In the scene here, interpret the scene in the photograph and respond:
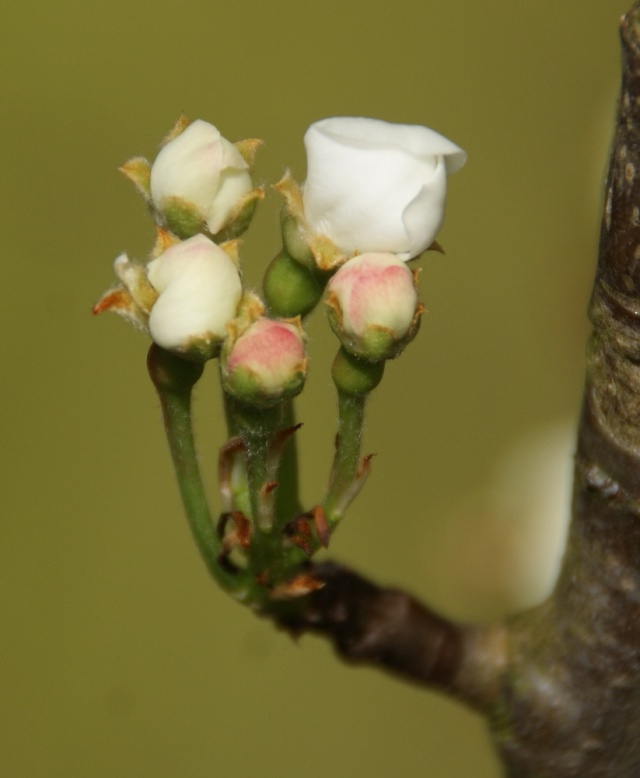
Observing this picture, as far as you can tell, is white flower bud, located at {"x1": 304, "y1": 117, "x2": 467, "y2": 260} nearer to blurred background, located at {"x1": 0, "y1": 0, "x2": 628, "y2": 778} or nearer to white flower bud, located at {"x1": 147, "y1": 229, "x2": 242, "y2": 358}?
white flower bud, located at {"x1": 147, "y1": 229, "x2": 242, "y2": 358}

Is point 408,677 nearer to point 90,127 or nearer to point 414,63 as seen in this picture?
point 90,127

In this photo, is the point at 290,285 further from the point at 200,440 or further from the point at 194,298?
the point at 200,440

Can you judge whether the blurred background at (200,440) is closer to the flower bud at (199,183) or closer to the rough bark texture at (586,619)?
the rough bark texture at (586,619)

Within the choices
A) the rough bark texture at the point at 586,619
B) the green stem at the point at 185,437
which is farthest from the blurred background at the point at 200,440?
the green stem at the point at 185,437

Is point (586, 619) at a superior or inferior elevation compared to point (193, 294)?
inferior

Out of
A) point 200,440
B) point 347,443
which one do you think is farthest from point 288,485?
point 200,440

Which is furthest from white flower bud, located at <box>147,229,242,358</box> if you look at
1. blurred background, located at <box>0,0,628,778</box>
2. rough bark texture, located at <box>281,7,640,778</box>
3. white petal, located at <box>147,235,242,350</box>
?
blurred background, located at <box>0,0,628,778</box>
